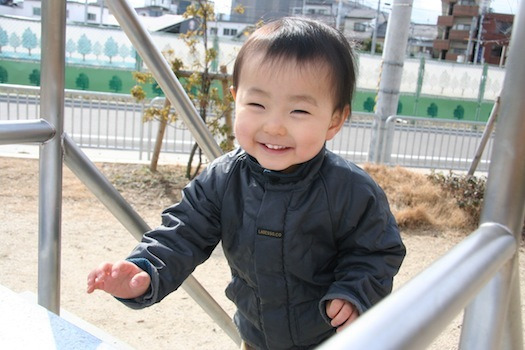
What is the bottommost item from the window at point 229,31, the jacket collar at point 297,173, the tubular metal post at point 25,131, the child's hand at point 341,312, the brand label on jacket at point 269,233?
the child's hand at point 341,312

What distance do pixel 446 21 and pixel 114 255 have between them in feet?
141

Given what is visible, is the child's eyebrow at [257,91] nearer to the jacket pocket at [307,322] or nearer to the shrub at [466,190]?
the jacket pocket at [307,322]

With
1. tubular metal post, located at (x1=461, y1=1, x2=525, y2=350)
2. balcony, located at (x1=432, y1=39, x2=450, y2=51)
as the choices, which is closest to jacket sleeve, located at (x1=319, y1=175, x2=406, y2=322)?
tubular metal post, located at (x1=461, y1=1, x2=525, y2=350)

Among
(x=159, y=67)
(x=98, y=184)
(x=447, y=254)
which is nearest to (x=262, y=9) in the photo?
(x=159, y=67)

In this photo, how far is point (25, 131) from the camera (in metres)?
1.14

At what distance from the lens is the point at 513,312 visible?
88 cm

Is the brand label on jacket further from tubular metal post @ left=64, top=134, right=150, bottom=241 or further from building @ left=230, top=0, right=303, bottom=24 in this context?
building @ left=230, top=0, right=303, bottom=24

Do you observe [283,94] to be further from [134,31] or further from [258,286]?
[134,31]

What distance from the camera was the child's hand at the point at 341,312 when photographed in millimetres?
1007

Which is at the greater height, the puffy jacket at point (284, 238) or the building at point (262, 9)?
the building at point (262, 9)

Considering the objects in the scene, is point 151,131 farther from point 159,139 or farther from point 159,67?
point 159,67

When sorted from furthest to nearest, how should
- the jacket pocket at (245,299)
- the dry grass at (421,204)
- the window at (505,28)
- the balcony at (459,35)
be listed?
1. the balcony at (459,35)
2. the dry grass at (421,204)
3. the window at (505,28)
4. the jacket pocket at (245,299)

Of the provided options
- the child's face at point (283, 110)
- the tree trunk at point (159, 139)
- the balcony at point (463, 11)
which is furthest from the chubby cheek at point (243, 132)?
the balcony at point (463, 11)

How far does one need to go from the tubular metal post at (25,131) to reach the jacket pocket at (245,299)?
540 millimetres
